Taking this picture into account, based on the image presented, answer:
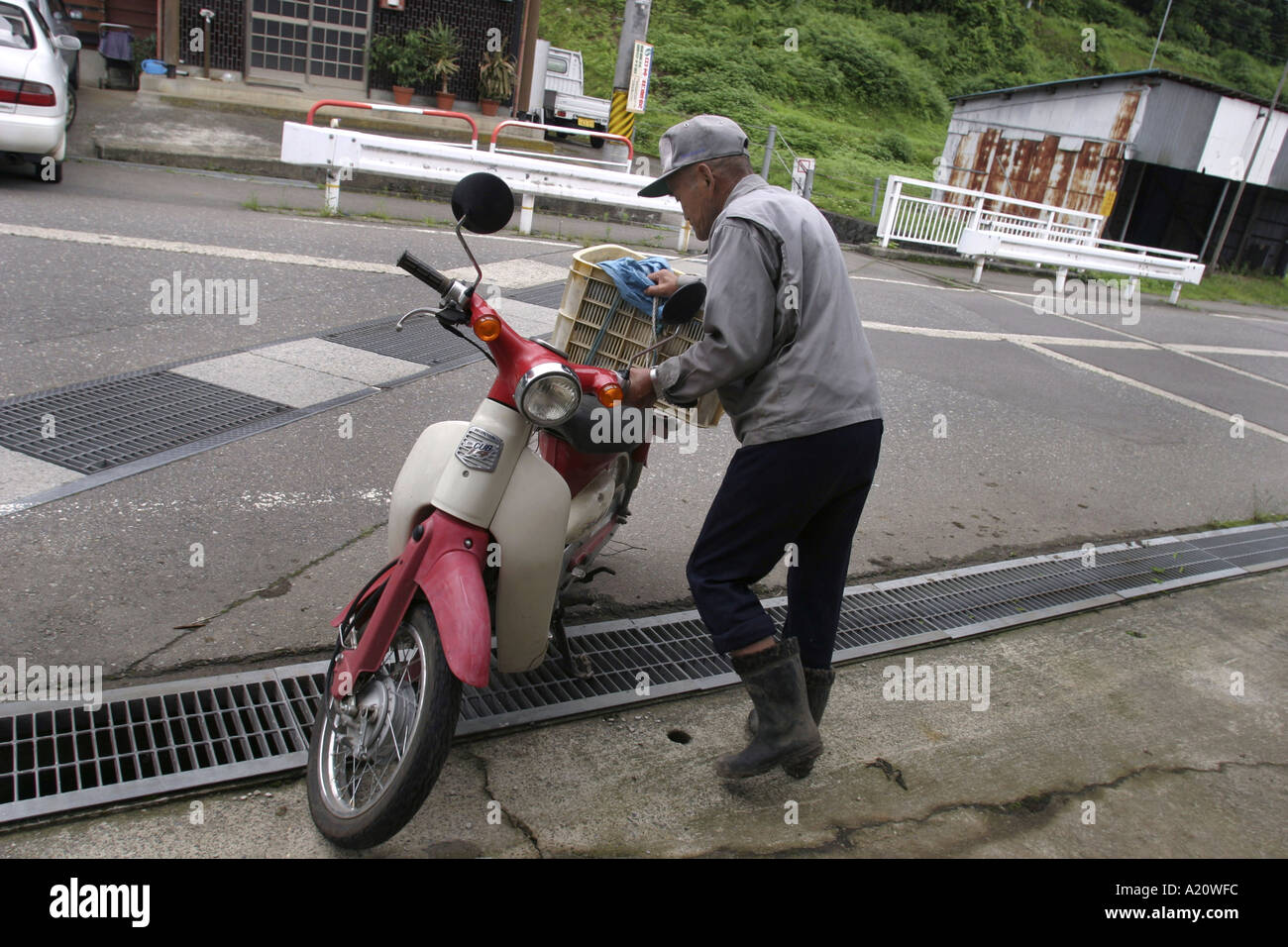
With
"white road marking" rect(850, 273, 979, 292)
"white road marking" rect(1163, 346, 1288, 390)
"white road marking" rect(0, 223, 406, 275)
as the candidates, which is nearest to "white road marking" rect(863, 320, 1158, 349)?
"white road marking" rect(1163, 346, 1288, 390)

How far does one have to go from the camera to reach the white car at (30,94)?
931 cm

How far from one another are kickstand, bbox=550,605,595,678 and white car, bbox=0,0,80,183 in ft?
28.9

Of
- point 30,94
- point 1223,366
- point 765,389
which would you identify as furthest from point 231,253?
point 1223,366

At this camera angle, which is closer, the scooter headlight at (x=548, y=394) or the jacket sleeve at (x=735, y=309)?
the scooter headlight at (x=548, y=394)

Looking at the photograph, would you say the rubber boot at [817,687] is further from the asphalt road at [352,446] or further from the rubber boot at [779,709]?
the asphalt road at [352,446]

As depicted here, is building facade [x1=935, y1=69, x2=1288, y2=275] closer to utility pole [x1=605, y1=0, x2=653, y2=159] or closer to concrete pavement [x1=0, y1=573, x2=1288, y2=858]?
utility pole [x1=605, y1=0, x2=653, y2=159]

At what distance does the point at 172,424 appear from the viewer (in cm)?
503

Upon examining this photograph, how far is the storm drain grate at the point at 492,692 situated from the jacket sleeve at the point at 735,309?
129 cm

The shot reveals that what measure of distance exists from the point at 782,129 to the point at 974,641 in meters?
28.2

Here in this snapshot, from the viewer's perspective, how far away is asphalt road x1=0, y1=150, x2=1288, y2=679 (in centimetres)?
369

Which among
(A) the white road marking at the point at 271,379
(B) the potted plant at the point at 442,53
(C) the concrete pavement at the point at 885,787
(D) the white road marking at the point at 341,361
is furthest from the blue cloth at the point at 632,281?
(B) the potted plant at the point at 442,53

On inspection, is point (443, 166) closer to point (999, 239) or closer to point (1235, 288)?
point (999, 239)

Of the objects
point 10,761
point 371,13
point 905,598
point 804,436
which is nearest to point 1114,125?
point 371,13

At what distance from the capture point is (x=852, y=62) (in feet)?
124
